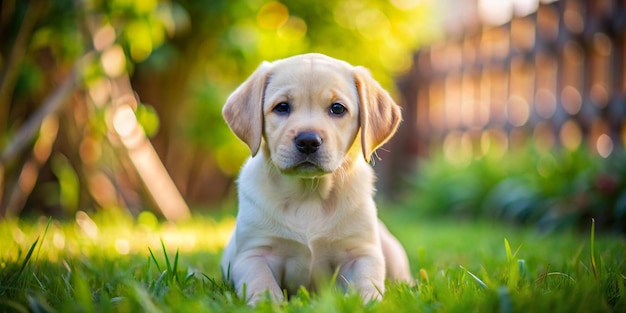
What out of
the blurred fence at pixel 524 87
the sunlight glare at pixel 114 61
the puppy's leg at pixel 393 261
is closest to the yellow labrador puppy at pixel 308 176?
the puppy's leg at pixel 393 261

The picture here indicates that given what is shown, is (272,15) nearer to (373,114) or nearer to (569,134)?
(569,134)

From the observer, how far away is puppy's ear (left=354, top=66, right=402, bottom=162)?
9.24 feet

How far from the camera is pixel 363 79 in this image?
2904 millimetres

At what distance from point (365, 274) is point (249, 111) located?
91 cm

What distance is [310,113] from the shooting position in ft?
8.92

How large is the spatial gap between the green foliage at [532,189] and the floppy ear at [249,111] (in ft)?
10.6

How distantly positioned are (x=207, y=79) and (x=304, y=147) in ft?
12.5

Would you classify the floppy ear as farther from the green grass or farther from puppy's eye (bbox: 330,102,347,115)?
the green grass

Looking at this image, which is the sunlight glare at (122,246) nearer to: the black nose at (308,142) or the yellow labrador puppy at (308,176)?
the yellow labrador puppy at (308,176)

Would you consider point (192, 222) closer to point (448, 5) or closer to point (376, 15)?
point (376, 15)

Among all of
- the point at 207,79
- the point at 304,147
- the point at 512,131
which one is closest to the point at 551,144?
the point at 512,131

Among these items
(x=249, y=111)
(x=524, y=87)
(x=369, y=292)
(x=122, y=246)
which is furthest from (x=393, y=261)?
(x=524, y=87)

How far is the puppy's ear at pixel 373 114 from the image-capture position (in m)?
2.82

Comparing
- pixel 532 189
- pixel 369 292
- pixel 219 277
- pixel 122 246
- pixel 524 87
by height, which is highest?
pixel 524 87
